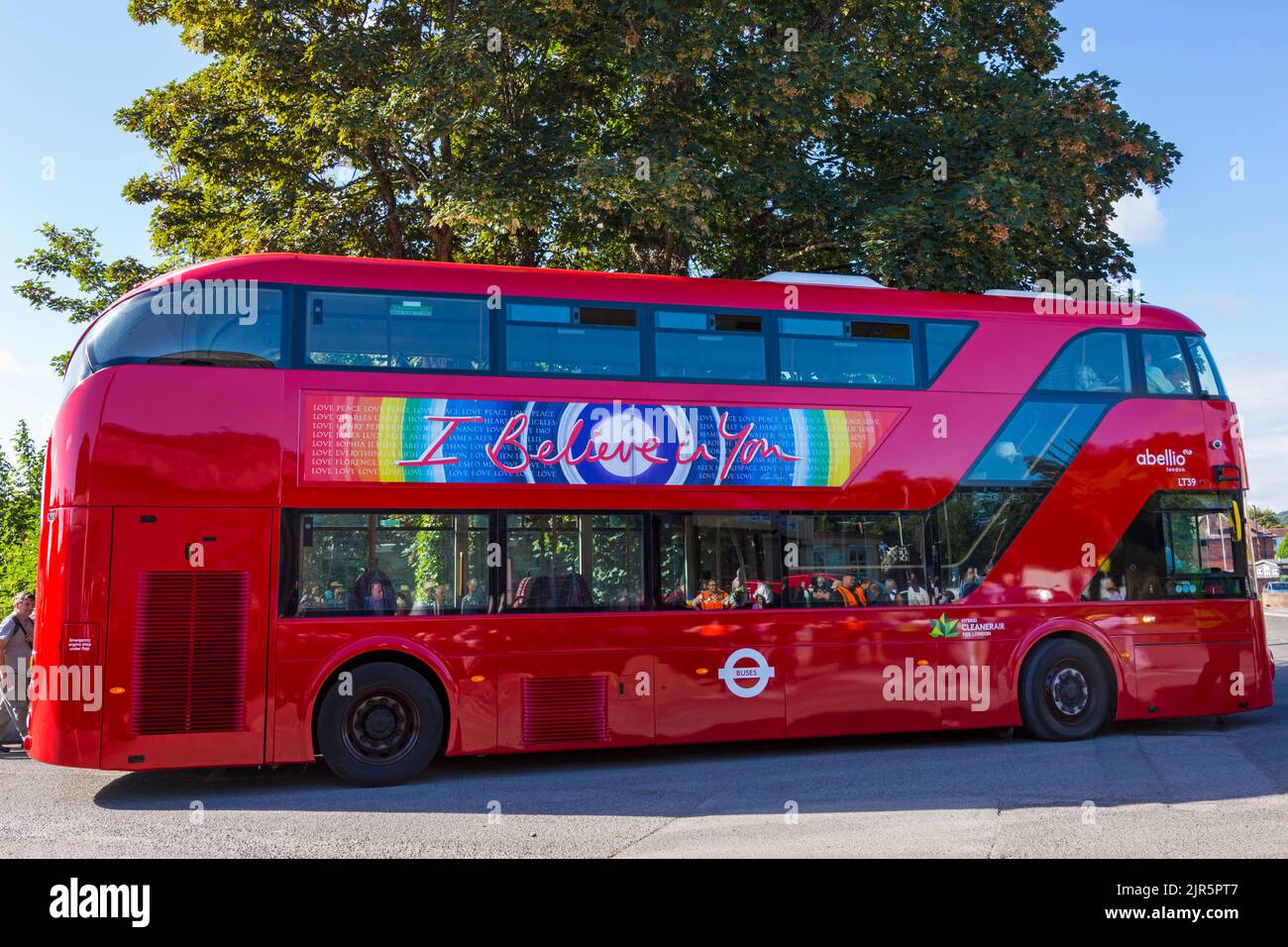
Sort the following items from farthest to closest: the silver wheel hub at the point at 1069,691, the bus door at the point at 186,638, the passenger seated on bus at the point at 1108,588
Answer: the passenger seated on bus at the point at 1108,588
the silver wheel hub at the point at 1069,691
the bus door at the point at 186,638

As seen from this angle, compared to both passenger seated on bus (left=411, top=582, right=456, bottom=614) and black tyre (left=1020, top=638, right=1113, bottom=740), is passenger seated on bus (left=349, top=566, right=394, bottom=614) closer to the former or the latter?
passenger seated on bus (left=411, top=582, right=456, bottom=614)

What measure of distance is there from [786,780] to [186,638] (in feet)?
17.0

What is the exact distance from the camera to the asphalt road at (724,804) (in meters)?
6.68

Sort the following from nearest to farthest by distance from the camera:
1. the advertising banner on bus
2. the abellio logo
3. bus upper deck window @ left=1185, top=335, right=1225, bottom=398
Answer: the advertising banner on bus
the abellio logo
bus upper deck window @ left=1185, top=335, right=1225, bottom=398

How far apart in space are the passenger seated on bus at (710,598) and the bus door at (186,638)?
3.90m

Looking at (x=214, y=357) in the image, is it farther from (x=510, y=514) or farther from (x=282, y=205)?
(x=282, y=205)

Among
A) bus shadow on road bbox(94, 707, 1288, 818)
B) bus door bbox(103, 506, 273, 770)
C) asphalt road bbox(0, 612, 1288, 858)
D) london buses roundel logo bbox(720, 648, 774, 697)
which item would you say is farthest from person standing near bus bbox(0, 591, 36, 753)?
london buses roundel logo bbox(720, 648, 774, 697)

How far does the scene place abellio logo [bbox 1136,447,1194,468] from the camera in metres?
11.1

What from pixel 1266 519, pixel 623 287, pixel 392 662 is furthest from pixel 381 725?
pixel 1266 519

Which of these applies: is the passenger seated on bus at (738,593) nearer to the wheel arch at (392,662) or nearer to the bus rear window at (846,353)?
the bus rear window at (846,353)

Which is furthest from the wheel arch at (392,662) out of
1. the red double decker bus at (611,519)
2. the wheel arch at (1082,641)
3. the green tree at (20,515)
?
the green tree at (20,515)

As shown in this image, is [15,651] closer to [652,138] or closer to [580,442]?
[580,442]

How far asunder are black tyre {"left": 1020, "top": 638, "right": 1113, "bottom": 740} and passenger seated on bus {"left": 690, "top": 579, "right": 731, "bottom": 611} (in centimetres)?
336

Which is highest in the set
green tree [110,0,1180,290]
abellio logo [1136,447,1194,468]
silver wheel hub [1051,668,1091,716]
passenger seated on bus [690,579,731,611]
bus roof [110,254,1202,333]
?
green tree [110,0,1180,290]
